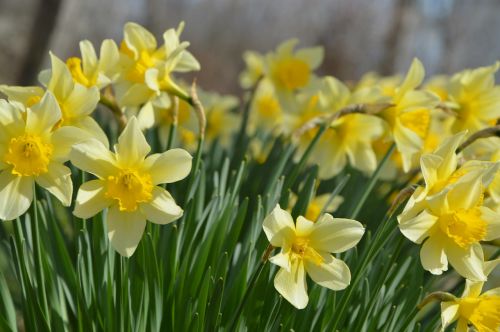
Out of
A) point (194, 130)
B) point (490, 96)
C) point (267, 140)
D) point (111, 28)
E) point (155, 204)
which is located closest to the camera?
point (155, 204)

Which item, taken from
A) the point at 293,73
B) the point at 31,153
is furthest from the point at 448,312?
the point at 293,73

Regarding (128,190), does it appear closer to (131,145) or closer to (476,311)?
(131,145)

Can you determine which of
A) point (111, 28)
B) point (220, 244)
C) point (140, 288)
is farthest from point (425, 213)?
point (111, 28)

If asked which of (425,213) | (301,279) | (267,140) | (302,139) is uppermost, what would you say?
(425,213)

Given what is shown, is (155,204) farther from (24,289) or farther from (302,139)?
(302,139)

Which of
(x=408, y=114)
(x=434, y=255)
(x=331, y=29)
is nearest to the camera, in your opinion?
(x=434, y=255)

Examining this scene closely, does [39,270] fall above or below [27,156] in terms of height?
below

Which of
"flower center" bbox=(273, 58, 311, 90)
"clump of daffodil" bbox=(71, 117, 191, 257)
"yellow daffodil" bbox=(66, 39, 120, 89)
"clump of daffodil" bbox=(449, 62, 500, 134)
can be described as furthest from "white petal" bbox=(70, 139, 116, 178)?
"flower center" bbox=(273, 58, 311, 90)
